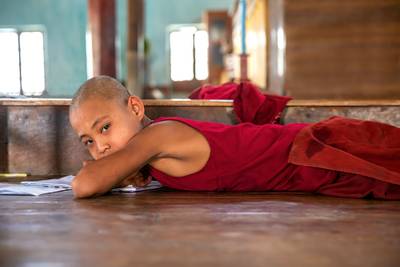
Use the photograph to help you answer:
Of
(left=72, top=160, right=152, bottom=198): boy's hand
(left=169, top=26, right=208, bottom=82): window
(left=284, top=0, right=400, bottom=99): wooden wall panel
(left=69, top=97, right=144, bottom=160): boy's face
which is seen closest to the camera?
(left=72, top=160, right=152, bottom=198): boy's hand

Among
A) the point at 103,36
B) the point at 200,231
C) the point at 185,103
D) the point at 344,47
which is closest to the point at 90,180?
the point at 200,231

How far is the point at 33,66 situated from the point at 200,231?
12.4 meters

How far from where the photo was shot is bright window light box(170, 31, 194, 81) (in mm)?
13195

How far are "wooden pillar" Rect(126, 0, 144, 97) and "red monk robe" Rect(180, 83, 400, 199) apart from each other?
677 centimetres

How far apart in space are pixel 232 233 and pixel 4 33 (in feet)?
42.4

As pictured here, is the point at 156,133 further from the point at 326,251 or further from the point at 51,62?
the point at 51,62

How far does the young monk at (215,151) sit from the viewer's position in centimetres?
163

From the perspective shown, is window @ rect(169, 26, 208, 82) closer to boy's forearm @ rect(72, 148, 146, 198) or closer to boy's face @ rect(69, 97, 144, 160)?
boy's face @ rect(69, 97, 144, 160)

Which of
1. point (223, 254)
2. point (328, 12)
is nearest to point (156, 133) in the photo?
point (223, 254)

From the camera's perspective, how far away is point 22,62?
42.2 ft

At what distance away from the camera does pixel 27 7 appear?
12.7 meters

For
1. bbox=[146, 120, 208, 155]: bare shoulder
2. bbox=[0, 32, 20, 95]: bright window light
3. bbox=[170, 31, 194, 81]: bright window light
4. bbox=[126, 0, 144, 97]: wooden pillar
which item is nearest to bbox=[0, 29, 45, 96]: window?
bbox=[0, 32, 20, 95]: bright window light

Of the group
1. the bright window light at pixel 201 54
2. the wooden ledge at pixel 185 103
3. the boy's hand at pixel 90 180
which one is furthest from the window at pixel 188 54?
the boy's hand at pixel 90 180

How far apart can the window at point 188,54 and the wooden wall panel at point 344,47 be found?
949 centimetres
